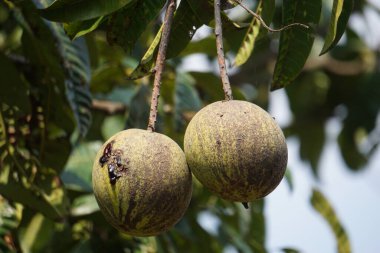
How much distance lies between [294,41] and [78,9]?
44 cm

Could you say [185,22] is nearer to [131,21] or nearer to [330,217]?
[131,21]

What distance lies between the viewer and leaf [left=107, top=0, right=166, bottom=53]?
1464mm

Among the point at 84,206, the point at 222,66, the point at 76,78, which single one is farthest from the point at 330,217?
the point at 222,66

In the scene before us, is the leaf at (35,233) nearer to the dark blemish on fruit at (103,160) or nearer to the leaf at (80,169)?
the leaf at (80,169)

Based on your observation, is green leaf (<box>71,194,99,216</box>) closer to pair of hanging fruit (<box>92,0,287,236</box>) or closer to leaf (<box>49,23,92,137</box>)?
leaf (<box>49,23,92,137</box>)

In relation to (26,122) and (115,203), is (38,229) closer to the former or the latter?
(26,122)

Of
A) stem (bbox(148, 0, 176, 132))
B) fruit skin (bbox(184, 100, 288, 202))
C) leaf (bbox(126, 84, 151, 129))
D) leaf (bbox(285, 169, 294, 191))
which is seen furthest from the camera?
leaf (bbox(285, 169, 294, 191))

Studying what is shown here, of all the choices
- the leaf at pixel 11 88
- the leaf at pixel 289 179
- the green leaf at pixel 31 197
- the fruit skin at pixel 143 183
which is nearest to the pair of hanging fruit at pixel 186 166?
the fruit skin at pixel 143 183

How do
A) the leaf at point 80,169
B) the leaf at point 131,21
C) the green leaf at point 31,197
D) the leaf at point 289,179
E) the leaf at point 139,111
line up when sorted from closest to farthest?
the leaf at point 131,21 < the green leaf at point 31,197 < the leaf at point 139,111 < the leaf at point 80,169 < the leaf at point 289,179

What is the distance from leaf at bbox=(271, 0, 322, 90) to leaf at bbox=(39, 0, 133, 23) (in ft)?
1.10

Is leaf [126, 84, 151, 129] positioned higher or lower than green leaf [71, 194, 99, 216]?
higher

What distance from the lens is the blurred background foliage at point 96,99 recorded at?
1509 millimetres

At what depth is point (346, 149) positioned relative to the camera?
4.34 metres

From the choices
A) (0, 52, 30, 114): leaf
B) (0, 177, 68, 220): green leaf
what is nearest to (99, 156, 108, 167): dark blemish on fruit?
(0, 177, 68, 220): green leaf
